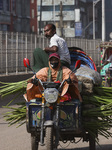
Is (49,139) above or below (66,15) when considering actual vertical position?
below

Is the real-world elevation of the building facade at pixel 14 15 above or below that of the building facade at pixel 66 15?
below

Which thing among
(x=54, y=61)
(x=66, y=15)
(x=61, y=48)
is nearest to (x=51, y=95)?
(x=54, y=61)

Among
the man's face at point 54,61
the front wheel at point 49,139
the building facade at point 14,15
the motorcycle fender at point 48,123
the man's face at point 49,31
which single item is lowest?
the front wheel at point 49,139

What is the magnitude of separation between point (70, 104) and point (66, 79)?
1.09 feet

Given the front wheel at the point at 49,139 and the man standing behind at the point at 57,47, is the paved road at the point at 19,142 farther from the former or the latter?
the front wheel at the point at 49,139

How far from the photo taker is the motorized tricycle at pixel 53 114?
6.53m

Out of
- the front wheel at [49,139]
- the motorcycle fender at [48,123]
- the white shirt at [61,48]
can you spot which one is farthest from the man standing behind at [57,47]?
the front wheel at [49,139]

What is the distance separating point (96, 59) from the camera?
32.1 metres

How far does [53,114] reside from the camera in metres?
6.66

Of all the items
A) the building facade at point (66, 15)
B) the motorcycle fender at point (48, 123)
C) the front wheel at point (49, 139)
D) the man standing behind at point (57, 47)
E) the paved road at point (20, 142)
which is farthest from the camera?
the building facade at point (66, 15)

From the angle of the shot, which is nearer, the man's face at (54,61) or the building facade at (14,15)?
the man's face at (54,61)

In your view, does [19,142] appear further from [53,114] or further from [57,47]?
[53,114]

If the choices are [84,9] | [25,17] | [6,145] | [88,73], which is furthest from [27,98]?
[84,9]

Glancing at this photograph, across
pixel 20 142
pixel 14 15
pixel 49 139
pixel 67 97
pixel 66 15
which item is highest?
pixel 66 15
